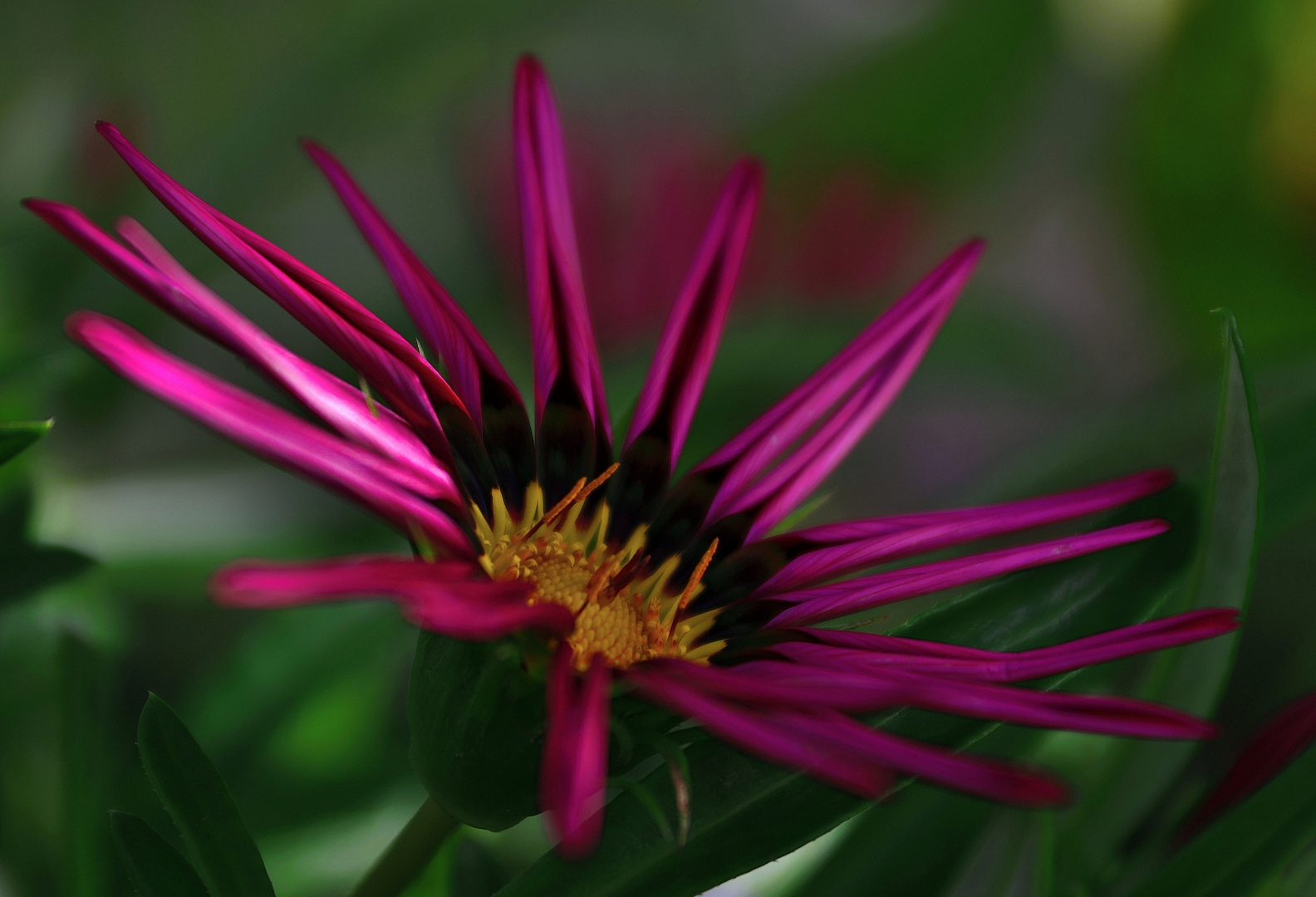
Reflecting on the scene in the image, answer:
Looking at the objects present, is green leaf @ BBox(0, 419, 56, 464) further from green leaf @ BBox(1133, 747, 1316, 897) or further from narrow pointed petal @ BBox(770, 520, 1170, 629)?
green leaf @ BBox(1133, 747, 1316, 897)

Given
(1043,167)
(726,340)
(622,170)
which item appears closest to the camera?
(726,340)

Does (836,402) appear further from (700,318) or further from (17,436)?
(17,436)

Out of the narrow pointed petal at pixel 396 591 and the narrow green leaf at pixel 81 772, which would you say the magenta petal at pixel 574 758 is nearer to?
the narrow pointed petal at pixel 396 591

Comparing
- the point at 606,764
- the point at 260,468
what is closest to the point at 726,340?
the point at 260,468

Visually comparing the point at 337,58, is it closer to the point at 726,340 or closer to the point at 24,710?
the point at 726,340

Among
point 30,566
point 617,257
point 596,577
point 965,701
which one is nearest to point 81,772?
point 30,566

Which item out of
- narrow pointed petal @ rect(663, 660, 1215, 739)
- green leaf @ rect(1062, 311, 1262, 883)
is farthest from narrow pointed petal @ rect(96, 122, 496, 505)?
green leaf @ rect(1062, 311, 1262, 883)

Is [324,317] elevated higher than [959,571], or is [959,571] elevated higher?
[324,317]
